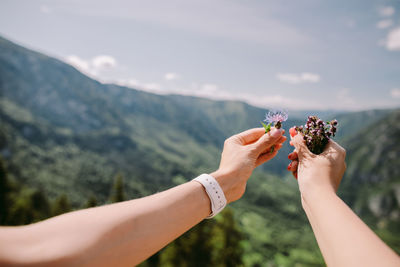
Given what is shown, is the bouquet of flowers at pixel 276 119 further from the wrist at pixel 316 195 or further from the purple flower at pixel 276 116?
the wrist at pixel 316 195

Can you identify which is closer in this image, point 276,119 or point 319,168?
point 319,168

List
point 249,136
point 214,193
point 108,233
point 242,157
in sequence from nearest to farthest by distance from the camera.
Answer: point 108,233 → point 214,193 → point 242,157 → point 249,136

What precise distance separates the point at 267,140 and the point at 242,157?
730 mm

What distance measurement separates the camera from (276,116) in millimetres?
5305

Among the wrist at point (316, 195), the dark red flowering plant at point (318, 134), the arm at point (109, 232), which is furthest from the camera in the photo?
the dark red flowering plant at point (318, 134)

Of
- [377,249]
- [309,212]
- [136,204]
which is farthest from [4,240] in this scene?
[309,212]

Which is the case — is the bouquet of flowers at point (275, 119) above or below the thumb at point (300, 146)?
above

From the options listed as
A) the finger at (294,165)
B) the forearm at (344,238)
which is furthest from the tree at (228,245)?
the forearm at (344,238)

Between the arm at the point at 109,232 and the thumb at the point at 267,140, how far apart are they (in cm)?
136

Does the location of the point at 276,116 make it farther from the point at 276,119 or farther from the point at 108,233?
the point at 108,233

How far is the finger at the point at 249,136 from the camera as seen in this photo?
5195 mm

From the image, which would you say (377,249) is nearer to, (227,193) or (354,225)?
(354,225)

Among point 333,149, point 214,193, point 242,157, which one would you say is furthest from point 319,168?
point 214,193

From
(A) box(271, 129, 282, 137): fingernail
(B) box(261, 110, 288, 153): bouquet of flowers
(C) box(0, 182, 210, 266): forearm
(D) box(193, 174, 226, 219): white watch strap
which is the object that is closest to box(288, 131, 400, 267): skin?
(A) box(271, 129, 282, 137): fingernail
